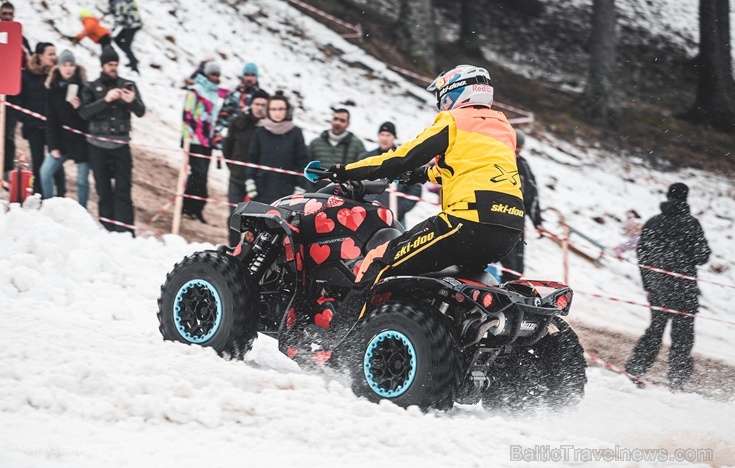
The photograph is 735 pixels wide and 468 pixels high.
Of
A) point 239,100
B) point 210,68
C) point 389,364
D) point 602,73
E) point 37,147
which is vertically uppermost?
point 602,73

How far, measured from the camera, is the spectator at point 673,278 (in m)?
9.66

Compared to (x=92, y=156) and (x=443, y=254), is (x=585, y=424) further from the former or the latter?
(x=92, y=156)

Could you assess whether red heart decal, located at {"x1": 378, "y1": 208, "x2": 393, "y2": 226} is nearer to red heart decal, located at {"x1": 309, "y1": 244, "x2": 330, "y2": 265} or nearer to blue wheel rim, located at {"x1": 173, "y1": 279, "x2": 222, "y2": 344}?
red heart decal, located at {"x1": 309, "y1": 244, "x2": 330, "y2": 265}

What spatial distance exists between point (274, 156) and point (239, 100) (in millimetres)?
2333

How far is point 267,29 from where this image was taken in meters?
21.9

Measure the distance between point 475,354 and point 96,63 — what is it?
12.9 metres

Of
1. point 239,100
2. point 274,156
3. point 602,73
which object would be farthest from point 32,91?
point 602,73

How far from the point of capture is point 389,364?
229 inches

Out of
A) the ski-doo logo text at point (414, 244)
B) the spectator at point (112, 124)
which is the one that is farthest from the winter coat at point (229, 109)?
the ski-doo logo text at point (414, 244)

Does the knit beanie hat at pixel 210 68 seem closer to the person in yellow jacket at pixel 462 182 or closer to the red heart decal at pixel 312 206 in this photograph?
the red heart decal at pixel 312 206

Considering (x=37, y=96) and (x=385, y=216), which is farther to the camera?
(x=37, y=96)

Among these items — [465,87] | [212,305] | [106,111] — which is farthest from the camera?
[106,111]

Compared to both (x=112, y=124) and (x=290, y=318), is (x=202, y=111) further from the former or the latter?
(x=290, y=318)

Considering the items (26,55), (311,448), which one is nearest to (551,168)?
(26,55)
